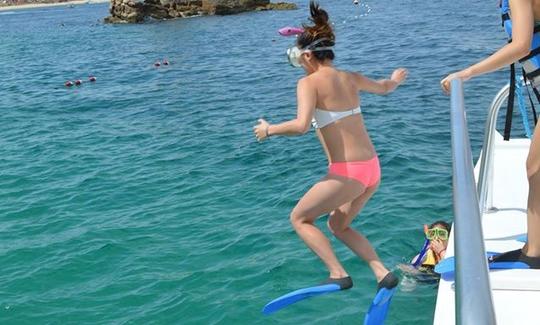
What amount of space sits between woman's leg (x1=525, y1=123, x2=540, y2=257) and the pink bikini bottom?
103 cm

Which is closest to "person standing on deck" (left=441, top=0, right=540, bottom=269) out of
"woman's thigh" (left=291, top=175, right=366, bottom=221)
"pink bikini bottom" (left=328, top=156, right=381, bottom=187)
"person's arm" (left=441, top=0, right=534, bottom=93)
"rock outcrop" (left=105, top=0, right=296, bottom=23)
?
"person's arm" (left=441, top=0, right=534, bottom=93)

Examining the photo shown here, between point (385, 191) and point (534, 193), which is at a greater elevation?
point (534, 193)

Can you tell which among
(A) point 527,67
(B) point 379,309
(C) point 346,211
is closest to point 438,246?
(C) point 346,211

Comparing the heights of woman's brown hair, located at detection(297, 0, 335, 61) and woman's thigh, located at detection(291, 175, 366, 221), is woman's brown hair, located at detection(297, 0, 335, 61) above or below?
above

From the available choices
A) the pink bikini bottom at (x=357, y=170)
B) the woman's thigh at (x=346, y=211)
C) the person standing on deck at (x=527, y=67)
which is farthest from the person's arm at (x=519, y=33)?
the woman's thigh at (x=346, y=211)

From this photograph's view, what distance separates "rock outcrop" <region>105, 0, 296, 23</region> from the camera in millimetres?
62344

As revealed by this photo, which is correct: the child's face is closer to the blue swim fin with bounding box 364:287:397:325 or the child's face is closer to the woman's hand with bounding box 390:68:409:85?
the woman's hand with bounding box 390:68:409:85

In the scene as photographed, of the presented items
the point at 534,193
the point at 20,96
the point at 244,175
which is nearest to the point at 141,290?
the point at 244,175

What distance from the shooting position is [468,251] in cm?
195

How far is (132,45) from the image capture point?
41312 millimetres

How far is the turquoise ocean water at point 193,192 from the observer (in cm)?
863

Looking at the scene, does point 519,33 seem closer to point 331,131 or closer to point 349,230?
point 331,131

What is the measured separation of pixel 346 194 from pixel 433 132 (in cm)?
1084

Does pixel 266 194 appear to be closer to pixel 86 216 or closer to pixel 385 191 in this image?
pixel 385 191
